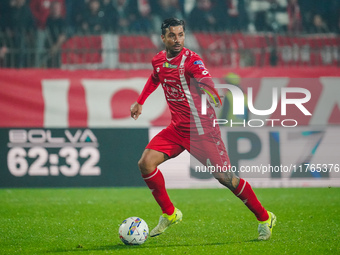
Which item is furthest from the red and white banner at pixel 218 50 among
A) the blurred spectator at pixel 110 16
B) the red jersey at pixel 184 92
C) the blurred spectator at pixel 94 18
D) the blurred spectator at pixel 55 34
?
the red jersey at pixel 184 92

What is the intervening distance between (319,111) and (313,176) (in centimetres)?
125

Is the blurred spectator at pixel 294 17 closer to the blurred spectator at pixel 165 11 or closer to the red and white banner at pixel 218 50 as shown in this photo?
the red and white banner at pixel 218 50

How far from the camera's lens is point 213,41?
12391 millimetres

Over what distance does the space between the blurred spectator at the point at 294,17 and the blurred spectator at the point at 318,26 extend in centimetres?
32

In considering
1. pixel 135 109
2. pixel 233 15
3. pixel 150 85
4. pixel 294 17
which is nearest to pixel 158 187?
pixel 135 109

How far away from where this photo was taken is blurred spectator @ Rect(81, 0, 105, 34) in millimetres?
12695

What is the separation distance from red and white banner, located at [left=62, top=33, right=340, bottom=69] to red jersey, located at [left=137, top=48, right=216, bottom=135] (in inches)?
221

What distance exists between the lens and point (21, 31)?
12672 millimetres

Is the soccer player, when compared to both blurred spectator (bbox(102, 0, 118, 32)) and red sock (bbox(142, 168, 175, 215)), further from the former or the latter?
blurred spectator (bbox(102, 0, 118, 32))

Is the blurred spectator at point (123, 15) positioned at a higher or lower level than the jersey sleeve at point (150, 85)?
higher

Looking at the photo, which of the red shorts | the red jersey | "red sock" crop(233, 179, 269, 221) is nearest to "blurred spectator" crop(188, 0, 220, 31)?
the red jersey

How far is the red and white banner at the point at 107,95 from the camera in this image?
37.3ft

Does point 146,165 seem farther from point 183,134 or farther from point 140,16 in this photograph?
point 140,16

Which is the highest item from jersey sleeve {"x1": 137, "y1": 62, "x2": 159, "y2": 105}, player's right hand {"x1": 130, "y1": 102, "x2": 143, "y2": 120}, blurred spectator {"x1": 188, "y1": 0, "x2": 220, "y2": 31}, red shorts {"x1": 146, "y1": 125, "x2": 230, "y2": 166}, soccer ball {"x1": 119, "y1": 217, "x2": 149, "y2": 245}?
blurred spectator {"x1": 188, "y1": 0, "x2": 220, "y2": 31}
